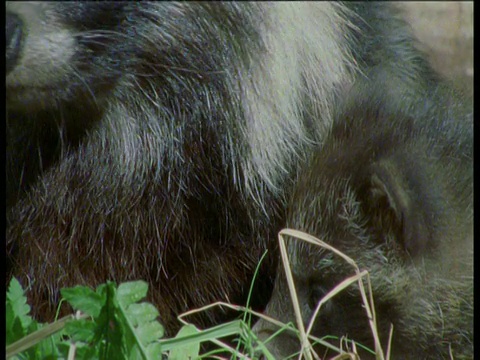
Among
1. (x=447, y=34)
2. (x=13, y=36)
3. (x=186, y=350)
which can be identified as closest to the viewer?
(x=13, y=36)

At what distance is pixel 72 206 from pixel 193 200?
0.78 ft

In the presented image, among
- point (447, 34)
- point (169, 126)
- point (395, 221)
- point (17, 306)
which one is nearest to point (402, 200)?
point (395, 221)

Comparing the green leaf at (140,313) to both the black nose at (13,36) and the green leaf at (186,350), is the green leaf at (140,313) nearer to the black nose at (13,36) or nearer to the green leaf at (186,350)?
the green leaf at (186,350)

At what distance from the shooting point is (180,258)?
1567mm

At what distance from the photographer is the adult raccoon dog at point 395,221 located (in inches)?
52.0

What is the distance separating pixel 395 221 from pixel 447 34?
0.33 metres

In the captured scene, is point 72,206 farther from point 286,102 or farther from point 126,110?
point 286,102

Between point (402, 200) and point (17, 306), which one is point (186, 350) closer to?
point (17, 306)

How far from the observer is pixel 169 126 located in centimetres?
146

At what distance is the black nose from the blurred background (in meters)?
0.60

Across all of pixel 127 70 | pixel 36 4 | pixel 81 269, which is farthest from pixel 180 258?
pixel 36 4

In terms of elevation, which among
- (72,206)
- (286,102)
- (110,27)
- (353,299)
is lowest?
(353,299)

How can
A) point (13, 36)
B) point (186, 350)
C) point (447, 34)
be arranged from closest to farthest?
point (13, 36) → point (447, 34) → point (186, 350)

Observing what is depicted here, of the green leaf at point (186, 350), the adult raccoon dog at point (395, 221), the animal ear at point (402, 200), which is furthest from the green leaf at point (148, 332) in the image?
the animal ear at point (402, 200)
